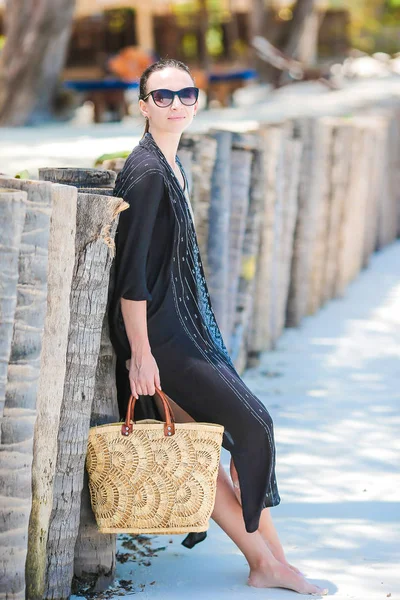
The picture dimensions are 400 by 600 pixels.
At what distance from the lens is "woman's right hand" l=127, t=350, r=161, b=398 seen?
9.50ft

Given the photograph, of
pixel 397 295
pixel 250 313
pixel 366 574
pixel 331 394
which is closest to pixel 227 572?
pixel 366 574

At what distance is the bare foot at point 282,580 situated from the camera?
3043 mm

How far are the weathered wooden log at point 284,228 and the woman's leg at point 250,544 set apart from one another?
2.78 metres

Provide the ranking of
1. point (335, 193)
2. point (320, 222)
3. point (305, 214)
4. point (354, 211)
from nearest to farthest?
point (305, 214), point (320, 222), point (335, 193), point (354, 211)

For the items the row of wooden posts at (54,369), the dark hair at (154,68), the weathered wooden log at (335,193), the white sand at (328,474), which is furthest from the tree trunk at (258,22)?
the dark hair at (154,68)

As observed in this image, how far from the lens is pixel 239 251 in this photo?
5051mm

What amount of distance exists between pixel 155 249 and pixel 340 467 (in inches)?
61.4

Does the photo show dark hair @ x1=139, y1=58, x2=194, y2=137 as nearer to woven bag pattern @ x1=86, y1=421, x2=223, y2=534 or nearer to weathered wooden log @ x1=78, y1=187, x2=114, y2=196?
weathered wooden log @ x1=78, y1=187, x2=114, y2=196

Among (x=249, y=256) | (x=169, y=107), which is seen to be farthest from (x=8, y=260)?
(x=249, y=256)

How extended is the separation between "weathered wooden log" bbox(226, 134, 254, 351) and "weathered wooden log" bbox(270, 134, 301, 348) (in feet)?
2.35

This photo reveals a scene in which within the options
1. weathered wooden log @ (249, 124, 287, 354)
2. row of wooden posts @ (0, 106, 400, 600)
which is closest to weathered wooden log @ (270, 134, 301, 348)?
weathered wooden log @ (249, 124, 287, 354)

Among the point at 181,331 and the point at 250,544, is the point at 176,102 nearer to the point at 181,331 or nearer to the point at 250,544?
the point at 181,331

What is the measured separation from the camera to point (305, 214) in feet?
20.9

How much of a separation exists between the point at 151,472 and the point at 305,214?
144 inches
